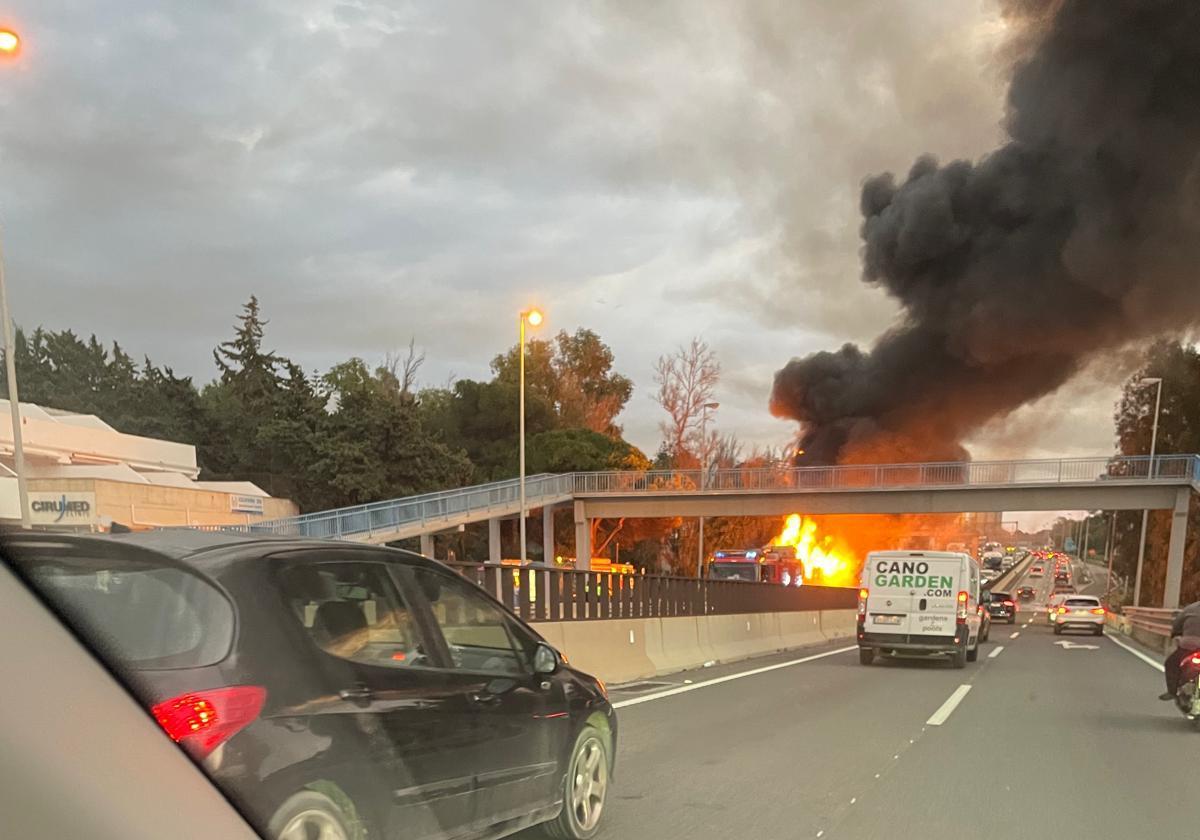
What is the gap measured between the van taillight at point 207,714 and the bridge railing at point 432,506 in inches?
1038

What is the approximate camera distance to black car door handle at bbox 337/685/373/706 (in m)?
3.49

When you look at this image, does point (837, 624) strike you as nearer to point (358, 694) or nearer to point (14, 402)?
point (358, 694)

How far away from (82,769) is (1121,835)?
5.92 m

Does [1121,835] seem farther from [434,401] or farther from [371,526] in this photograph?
[434,401]

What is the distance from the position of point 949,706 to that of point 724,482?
34.4 m

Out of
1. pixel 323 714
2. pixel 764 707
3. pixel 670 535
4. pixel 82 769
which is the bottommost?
pixel 670 535

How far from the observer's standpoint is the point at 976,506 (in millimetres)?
41594

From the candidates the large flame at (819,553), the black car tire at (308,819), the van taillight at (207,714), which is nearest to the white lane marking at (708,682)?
the black car tire at (308,819)

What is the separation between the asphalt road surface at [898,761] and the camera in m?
5.95

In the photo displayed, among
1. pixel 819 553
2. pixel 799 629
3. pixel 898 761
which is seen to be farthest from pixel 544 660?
pixel 819 553

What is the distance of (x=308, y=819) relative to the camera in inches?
127

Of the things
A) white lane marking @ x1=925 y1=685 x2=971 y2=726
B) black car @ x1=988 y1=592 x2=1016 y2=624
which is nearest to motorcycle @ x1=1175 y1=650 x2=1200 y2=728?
white lane marking @ x1=925 y1=685 x2=971 y2=726

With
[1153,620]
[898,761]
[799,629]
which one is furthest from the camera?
[1153,620]

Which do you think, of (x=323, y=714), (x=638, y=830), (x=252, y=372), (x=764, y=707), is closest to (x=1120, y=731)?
(x=764, y=707)
